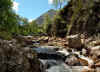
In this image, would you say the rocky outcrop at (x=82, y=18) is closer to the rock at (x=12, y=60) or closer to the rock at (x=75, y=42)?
the rock at (x=75, y=42)

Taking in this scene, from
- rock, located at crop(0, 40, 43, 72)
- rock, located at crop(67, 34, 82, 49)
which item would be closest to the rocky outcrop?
rock, located at crop(67, 34, 82, 49)

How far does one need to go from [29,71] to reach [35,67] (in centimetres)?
36

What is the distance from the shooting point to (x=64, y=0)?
116ft

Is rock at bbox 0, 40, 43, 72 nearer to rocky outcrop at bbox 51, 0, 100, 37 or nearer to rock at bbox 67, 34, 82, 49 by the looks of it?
rock at bbox 67, 34, 82, 49

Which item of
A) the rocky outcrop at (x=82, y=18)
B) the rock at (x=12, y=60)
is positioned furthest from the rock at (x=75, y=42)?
the rock at (x=12, y=60)

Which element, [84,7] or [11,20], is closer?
[11,20]

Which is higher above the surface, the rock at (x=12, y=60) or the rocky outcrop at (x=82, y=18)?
the rocky outcrop at (x=82, y=18)

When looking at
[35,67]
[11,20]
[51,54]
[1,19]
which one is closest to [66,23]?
[11,20]

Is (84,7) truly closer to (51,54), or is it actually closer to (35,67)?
(51,54)

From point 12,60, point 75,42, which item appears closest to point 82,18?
point 75,42

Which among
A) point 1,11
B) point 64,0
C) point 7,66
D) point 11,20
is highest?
point 64,0

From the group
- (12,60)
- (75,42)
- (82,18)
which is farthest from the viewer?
(82,18)

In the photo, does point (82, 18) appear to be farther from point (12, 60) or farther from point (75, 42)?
point (12, 60)

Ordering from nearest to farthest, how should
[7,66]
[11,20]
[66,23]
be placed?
[7,66] → [11,20] → [66,23]
